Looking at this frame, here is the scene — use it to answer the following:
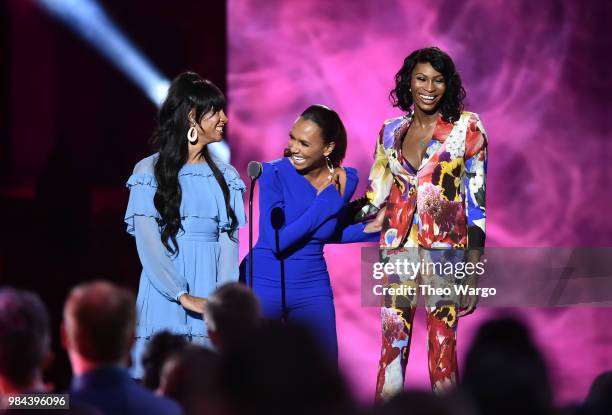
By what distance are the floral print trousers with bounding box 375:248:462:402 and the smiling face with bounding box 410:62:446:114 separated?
58cm

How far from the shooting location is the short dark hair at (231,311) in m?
2.38

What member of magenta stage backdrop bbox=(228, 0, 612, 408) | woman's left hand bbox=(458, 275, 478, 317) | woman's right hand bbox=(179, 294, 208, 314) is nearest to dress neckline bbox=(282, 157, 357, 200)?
woman's left hand bbox=(458, 275, 478, 317)

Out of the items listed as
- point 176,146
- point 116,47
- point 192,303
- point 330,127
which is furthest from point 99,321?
point 116,47

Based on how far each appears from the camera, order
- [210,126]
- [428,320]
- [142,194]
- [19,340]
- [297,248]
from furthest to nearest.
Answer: [297,248] < [428,320] < [210,126] < [142,194] < [19,340]

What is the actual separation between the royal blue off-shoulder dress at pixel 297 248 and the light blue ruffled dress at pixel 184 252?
26 centimetres

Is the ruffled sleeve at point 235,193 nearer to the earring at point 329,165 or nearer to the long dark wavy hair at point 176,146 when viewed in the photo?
the long dark wavy hair at point 176,146

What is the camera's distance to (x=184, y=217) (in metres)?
3.60

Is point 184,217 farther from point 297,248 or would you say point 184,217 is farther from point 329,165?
point 329,165

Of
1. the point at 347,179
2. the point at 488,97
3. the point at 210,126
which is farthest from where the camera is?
the point at 488,97

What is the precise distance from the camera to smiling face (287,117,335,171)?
3959 millimetres

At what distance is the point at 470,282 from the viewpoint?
3734 mm

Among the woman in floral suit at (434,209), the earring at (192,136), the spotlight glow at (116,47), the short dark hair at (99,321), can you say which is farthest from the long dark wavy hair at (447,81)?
the short dark hair at (99,321)

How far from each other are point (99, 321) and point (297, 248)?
6.21ft

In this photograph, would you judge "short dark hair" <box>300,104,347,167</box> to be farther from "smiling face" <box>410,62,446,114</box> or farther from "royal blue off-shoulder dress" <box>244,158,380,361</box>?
"smiling face" <box>410,62,446,114</box>
